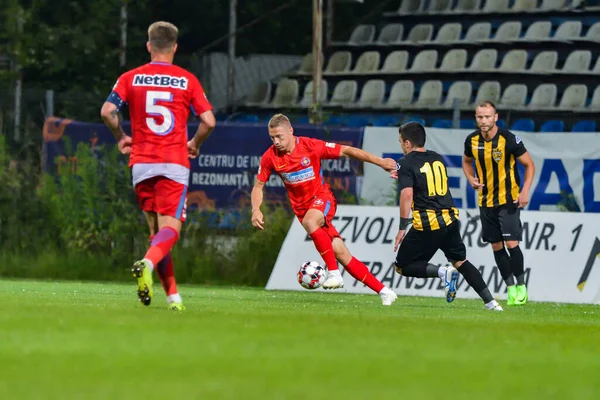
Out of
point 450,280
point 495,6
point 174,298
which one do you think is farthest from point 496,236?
point 495,6

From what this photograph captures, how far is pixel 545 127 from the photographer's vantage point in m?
22.0

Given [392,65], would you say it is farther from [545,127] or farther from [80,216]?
[80,216]

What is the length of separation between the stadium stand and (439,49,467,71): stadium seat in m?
0.02

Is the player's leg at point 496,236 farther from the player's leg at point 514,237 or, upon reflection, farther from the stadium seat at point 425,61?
the stadium seat at point 425,61

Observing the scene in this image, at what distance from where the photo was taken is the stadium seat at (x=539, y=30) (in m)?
25.0

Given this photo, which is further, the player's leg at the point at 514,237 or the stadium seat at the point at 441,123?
the stadium seat at the point at 441,123

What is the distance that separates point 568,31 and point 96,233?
10164mm

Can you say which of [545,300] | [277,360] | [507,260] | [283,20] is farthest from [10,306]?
[283,20]

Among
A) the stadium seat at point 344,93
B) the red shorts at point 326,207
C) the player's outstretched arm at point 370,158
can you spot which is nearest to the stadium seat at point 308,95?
the stadium seat at point 344,93

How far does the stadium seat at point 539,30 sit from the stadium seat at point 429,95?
2.02 m

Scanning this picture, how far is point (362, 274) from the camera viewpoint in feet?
Result: 41.3

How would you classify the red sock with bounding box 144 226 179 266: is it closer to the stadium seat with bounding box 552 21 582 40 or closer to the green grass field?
the green grass field

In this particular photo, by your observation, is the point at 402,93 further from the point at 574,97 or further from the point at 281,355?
the point at 281,355

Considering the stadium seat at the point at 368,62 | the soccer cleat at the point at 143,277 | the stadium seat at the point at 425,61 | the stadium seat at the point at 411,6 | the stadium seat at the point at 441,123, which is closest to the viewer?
the soccer cleat at the point at 143,277
